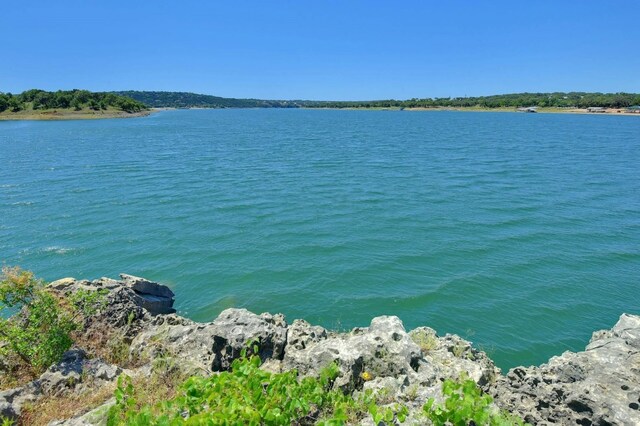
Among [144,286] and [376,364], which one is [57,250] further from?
[376,364]

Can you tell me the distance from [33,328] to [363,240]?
58.1 feet

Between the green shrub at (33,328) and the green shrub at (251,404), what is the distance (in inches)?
124

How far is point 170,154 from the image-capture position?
198ft

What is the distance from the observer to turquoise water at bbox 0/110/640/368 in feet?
57.1

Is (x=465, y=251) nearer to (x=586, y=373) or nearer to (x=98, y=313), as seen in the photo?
(x=586, y=373)

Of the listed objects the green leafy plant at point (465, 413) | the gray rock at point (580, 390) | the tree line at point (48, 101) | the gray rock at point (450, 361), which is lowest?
the gray rock at point (450, 361)

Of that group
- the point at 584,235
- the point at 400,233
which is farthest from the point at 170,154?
the point at 584,235

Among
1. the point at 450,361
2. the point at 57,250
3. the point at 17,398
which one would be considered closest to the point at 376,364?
the point at 450,361

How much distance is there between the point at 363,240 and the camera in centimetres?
2427

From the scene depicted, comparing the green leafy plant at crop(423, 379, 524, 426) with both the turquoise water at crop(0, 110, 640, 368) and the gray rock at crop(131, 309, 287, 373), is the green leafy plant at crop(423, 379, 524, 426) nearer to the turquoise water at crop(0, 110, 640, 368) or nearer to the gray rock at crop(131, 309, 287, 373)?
the gray rock at crop(131, 309, 287, 373)

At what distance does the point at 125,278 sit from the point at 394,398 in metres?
12.4

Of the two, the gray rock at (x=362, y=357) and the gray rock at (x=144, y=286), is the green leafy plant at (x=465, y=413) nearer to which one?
the gray rock at (x=362, y=357)

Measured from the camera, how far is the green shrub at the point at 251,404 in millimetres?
5789

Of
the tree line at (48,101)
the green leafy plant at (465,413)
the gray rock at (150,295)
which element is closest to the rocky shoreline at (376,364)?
the green leafy plant at (465,413)
